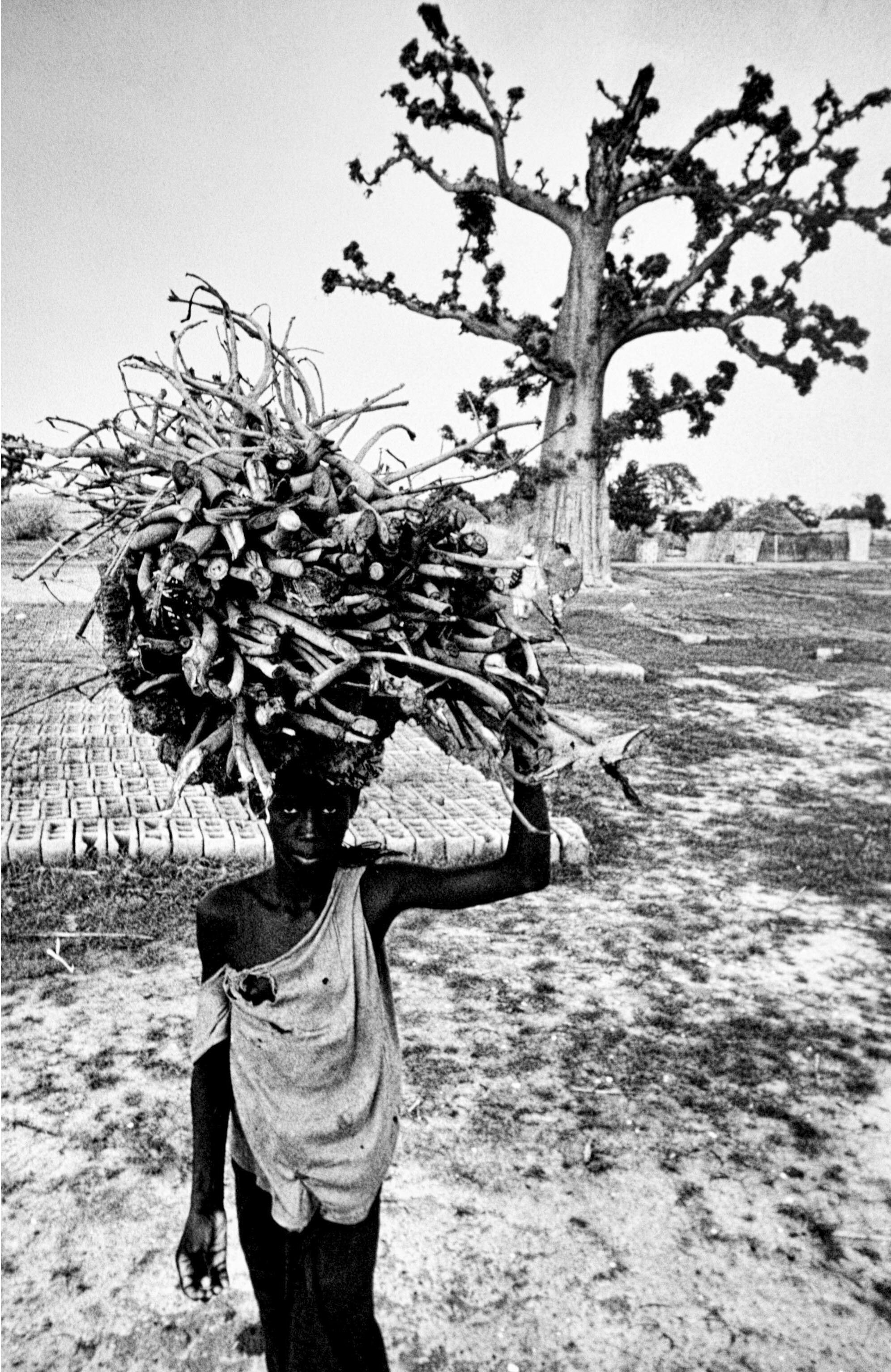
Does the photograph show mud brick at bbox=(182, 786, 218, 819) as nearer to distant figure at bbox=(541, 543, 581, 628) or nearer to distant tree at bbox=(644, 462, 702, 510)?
distant figure at bbox=(541, 543, 581, 628)

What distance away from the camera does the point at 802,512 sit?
4506 centimetres

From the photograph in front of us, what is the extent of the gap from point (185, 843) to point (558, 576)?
354cm

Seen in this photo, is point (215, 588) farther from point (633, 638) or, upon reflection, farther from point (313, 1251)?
point (633, 638)

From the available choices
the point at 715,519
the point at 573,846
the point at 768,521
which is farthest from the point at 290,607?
the point at 768,521

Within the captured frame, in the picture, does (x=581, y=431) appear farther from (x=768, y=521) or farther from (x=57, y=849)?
(x=768, y=521)

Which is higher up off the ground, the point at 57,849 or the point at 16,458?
the point at 16,458

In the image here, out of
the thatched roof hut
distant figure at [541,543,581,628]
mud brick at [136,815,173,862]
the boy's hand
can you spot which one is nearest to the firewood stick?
distant figure at [541,543,581,628]

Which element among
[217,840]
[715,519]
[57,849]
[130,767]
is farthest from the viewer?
[715,519]

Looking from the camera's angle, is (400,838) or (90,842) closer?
(90,842)

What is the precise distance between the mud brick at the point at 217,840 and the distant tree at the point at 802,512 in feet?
125

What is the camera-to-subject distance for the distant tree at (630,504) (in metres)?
32.8

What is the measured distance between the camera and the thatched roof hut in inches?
1314

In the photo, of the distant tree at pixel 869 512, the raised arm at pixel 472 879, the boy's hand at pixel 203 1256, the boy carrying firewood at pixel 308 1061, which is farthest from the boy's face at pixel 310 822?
the distant tree at pixel 869 512

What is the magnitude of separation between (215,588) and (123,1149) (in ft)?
6.67
